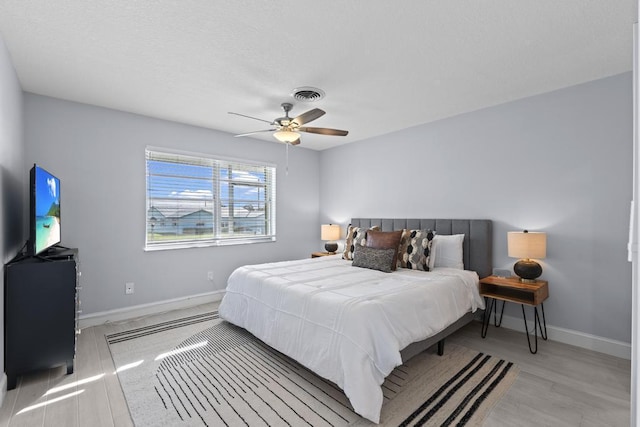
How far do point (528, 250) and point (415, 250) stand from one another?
1.08 meters

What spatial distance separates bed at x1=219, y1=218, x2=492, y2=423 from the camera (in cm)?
199

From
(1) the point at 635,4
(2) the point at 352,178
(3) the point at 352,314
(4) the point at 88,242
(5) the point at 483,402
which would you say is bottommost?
(5) the point at 483,402

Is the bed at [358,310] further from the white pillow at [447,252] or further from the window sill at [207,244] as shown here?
the window sill at [207,244]

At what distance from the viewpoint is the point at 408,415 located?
194 centimetres

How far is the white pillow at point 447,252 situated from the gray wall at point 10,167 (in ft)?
12.6

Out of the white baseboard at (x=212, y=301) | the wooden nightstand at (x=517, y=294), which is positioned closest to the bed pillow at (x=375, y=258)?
the wooden nightstand at (x=517, y=294)

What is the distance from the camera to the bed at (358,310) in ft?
6.53

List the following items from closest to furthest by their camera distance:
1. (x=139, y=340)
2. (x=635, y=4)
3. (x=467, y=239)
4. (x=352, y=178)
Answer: (x=635, y=4)
(x=139, y=340)
(x=467, y=239)
(x=352, y=178)

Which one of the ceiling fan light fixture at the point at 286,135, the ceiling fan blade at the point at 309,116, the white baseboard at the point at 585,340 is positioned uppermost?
the ceiling fan blade at the point at 309,116

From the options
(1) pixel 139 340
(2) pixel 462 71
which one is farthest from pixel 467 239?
(1) pixel 139 340

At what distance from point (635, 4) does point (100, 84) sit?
165 inches

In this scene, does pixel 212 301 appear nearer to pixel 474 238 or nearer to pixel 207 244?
pixel 207 244

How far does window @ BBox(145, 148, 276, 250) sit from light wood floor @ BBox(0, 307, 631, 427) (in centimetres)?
169

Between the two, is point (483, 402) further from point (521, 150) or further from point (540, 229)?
point (521, 150)
